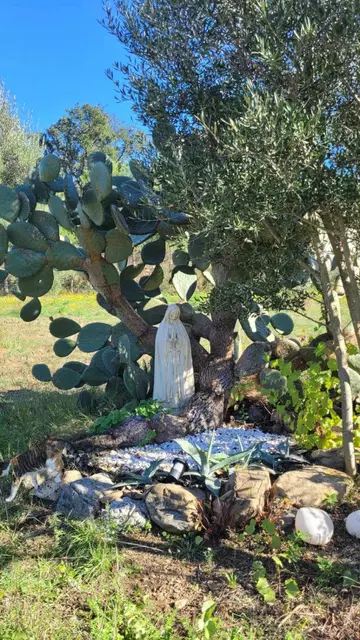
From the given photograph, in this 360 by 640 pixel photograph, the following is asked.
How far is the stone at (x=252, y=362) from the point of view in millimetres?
5281

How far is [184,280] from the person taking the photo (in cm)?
649

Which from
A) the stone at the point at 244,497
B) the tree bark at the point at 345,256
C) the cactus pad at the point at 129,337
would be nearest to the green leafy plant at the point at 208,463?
the stone at the point at 244,497

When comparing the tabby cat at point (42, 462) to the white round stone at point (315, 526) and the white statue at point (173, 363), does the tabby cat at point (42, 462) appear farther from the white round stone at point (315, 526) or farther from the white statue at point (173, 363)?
the white round stone at point (315, 526)

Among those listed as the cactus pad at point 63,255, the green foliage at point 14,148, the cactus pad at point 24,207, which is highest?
the green foliage at point 14,148

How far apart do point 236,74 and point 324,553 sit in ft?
9.30

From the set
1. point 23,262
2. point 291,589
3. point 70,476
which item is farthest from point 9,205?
point 291,589

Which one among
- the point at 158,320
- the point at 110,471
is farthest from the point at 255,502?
the point at 158,320

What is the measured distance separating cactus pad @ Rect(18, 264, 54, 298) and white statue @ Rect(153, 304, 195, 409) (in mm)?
1169

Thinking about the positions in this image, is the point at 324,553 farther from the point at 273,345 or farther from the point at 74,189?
the point at 74,189

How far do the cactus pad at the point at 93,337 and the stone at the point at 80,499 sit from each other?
229 centimetres

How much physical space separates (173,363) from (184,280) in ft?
5.05

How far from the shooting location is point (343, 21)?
291 cm

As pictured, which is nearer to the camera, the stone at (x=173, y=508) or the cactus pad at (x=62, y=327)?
the stone at (x=173, y=508)

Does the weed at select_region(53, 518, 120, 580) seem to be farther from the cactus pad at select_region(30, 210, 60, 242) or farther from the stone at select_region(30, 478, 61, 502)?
the cactus pad at select_region(30, 210, 60, 242)
